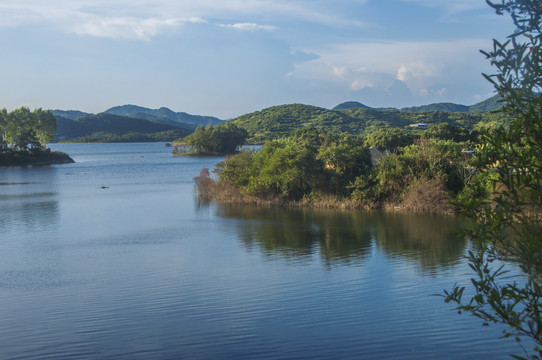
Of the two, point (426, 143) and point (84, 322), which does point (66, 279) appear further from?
point (426, 143)

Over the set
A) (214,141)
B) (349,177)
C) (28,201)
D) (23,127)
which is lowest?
(28,201)

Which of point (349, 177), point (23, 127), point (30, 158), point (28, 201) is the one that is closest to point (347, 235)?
point (349, 177)

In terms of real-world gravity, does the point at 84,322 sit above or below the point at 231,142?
below

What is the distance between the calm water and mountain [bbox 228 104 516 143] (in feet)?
281

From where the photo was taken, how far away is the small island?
88.7 metres

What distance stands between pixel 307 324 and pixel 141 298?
5.57 m

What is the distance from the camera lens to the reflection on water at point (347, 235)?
73.4 ft

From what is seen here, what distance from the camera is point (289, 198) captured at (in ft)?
122

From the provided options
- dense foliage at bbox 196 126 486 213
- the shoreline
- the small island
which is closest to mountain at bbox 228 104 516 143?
the shoreline

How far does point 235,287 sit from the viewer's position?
17.7 meters

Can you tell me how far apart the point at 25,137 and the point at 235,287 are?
85779 mm

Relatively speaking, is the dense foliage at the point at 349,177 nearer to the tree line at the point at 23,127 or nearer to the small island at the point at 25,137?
the small island at the point at 25,137

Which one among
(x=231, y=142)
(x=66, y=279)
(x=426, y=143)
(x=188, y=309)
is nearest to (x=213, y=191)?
(x=426, y=143)

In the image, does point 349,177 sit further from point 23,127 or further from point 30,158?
point 23,127
